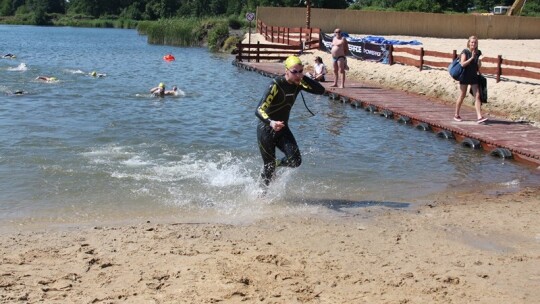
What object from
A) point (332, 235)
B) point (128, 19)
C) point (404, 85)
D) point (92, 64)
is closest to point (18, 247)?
point (332, 235)

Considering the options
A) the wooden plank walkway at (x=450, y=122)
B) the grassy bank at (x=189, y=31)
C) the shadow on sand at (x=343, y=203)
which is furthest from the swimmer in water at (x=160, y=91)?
the grassy bank at (x=189, y=31)

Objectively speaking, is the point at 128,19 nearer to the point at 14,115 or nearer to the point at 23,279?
the point at 14,115

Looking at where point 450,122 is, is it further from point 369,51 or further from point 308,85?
point 369,51

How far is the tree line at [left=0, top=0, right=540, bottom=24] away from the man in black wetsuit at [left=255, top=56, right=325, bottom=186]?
58.8m

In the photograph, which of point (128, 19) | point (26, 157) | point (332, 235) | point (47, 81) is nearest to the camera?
point (332, 235)

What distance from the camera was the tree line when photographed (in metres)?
70.2

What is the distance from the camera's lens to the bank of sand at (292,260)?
16.7 ft

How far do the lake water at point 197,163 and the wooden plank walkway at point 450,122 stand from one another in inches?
12.1

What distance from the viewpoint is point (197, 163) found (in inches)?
416

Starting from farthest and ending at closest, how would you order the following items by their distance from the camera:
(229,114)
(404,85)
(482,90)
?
(404,85)
(229,114)
(482,90)

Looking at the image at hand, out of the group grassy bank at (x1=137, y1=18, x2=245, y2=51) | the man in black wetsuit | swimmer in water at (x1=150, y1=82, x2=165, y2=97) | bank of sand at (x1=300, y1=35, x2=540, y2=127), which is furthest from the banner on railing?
grassy bank at (x1=137, y1=18, x2=245, y2=51)

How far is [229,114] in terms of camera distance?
16.7m

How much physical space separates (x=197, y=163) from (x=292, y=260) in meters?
4.96

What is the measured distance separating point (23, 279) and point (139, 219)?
7.36 ft
